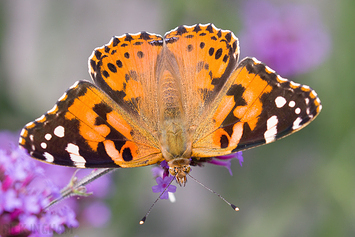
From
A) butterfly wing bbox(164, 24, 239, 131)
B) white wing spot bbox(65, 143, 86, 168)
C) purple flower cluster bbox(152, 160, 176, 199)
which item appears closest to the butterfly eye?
purple flower cluster bbox(152, 160, 176, 199)

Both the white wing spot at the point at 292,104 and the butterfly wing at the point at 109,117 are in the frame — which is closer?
the butterfly wing at the point at 109,117

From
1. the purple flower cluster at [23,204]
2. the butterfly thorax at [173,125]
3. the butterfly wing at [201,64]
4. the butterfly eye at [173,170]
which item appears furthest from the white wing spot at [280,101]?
the purple flower cluster at [23,204]

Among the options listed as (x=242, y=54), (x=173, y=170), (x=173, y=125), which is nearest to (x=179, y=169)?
(x=173, y=170)

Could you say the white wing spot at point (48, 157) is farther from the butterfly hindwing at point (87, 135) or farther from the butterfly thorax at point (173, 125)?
the butterfly thorax at point (173, 125)

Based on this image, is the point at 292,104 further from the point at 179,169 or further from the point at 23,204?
the point at 23,204

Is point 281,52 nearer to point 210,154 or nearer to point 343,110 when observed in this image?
point 343,110

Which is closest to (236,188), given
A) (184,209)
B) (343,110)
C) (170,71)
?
(184,209)
